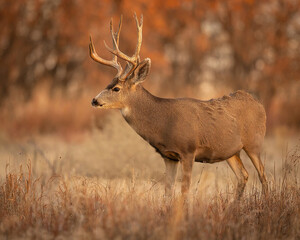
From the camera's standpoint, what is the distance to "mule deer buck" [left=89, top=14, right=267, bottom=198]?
278 inches

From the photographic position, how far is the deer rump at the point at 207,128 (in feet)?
23.1

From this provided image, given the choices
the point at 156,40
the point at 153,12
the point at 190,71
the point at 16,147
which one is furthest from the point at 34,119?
the point at 190,71

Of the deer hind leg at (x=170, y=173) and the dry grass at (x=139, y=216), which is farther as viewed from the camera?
the deer hind leg at (x=170, y=173)

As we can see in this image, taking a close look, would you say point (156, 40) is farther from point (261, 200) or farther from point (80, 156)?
point (261, 200)

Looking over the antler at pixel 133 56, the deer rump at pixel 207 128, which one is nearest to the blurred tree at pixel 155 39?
the deer rump at pixel 207 128

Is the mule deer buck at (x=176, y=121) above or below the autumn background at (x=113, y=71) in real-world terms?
below

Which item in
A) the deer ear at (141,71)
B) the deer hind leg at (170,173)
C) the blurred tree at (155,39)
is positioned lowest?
the deer hind leg at (170,173)

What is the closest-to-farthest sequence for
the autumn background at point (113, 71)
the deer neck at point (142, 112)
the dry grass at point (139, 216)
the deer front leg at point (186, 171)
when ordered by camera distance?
1. the dry grass at point (139, 216)
2. the deer front leg at point (186, 171)
3. the deer neck at point (142, 112)
4. the autumn background at point (113, 71)

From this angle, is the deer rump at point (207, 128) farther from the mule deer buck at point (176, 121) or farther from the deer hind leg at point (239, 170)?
the deer hind leg at point (239, 170)

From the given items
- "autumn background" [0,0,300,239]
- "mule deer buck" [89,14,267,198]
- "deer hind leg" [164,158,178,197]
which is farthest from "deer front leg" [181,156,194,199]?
"autumn background" [0,0,300,239]

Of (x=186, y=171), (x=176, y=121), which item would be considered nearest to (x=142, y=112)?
(x=176, y=121)

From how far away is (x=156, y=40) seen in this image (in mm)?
26281

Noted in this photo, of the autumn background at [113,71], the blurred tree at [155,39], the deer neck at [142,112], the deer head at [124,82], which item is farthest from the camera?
the blurred tree at [155,39]

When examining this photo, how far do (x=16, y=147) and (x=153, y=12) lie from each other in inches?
432
